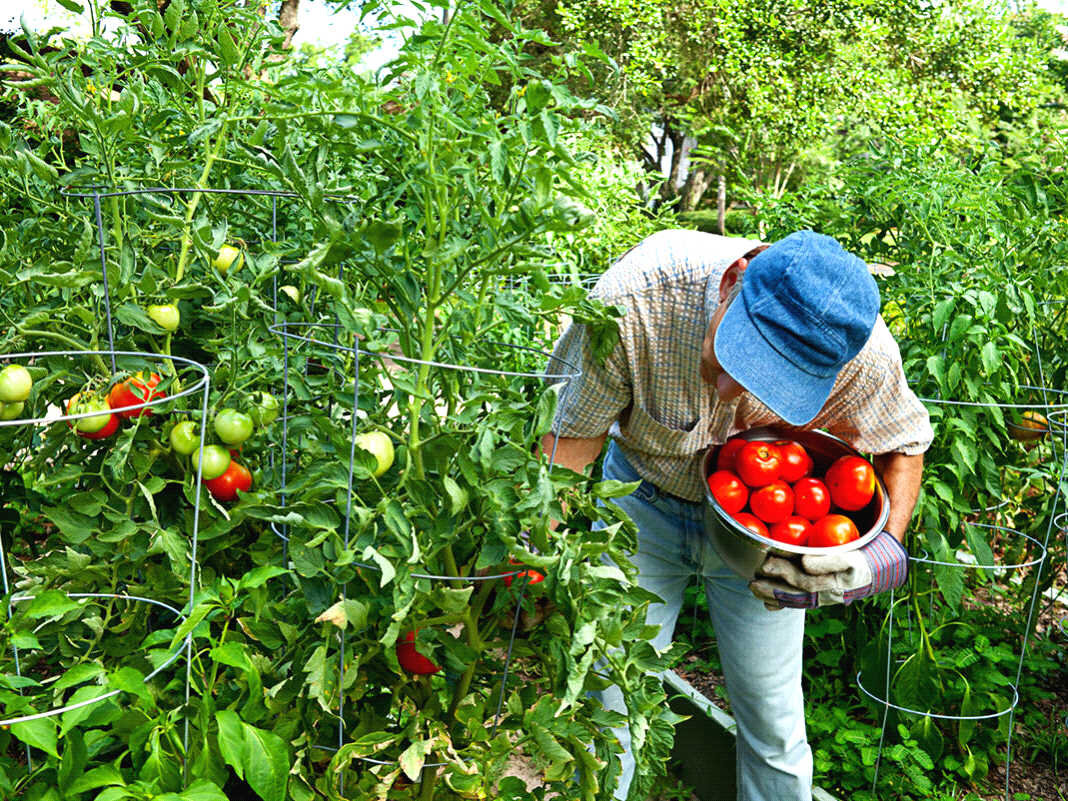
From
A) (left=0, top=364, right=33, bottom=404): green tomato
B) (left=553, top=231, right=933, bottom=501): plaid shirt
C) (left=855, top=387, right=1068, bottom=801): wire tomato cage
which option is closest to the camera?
(left=0, top=364, right=33, bottom=404): green tomato

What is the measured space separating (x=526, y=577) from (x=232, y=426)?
487mm

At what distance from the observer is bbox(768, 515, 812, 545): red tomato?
5.50 feet

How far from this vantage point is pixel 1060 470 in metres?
2.29

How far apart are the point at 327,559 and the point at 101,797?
0.37 meters

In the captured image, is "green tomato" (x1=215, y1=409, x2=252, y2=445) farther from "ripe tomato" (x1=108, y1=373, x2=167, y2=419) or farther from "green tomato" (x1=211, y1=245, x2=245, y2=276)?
"green tomato" (x1=211, y1=245, x2=245, y2=276)

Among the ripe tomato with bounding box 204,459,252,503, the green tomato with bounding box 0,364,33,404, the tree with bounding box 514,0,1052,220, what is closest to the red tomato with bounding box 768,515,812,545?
the ripe tomato with bounding box 204,459,252,503

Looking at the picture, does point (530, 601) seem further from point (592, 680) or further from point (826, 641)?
point (826, 641)

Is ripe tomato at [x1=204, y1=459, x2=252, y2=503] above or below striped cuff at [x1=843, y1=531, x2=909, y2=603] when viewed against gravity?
above

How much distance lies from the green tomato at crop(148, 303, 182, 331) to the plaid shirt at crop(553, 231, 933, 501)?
66 cm

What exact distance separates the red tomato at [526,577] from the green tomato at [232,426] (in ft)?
1.45

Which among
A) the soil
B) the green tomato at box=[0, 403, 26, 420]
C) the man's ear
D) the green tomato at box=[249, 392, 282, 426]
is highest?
the man's ear

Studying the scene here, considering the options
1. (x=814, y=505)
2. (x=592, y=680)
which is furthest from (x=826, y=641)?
(x=592, y=680)

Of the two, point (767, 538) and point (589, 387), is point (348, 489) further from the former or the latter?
point (767, 538)

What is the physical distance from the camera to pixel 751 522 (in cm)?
166
